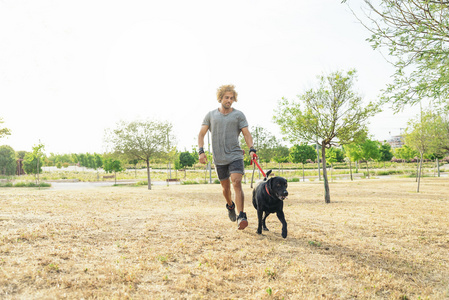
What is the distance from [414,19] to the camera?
5168mm

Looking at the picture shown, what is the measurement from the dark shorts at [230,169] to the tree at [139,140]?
727 inches

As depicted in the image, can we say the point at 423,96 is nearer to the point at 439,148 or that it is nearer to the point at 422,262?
the point at 422,262

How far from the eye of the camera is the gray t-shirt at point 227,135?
4.95 m

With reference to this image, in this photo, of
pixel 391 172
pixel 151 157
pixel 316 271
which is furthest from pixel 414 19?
pixel 391 172

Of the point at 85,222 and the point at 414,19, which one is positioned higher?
the point at 414,19

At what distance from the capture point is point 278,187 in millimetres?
4293

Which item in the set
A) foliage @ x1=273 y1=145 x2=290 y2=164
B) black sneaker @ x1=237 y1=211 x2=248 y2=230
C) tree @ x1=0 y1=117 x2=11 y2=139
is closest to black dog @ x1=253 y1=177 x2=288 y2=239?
black sneaker @ x1=237 y1=211 x2=248 y2=230

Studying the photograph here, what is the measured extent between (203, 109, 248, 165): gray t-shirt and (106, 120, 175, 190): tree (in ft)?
61.0

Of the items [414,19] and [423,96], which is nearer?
[414,19]

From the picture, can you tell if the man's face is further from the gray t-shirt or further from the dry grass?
the dry grass

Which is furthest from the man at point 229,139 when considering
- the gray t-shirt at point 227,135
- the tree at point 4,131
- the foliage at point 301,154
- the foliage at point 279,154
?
the foliage at point 301,154

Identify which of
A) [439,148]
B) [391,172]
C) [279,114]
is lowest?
[391,172]

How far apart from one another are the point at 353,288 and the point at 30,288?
10.1ft

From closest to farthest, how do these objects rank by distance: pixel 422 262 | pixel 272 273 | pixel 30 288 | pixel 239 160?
1. pixel 30 288
2. pixel 272 273
3. pixel 422 262
4. pixel 239 160
